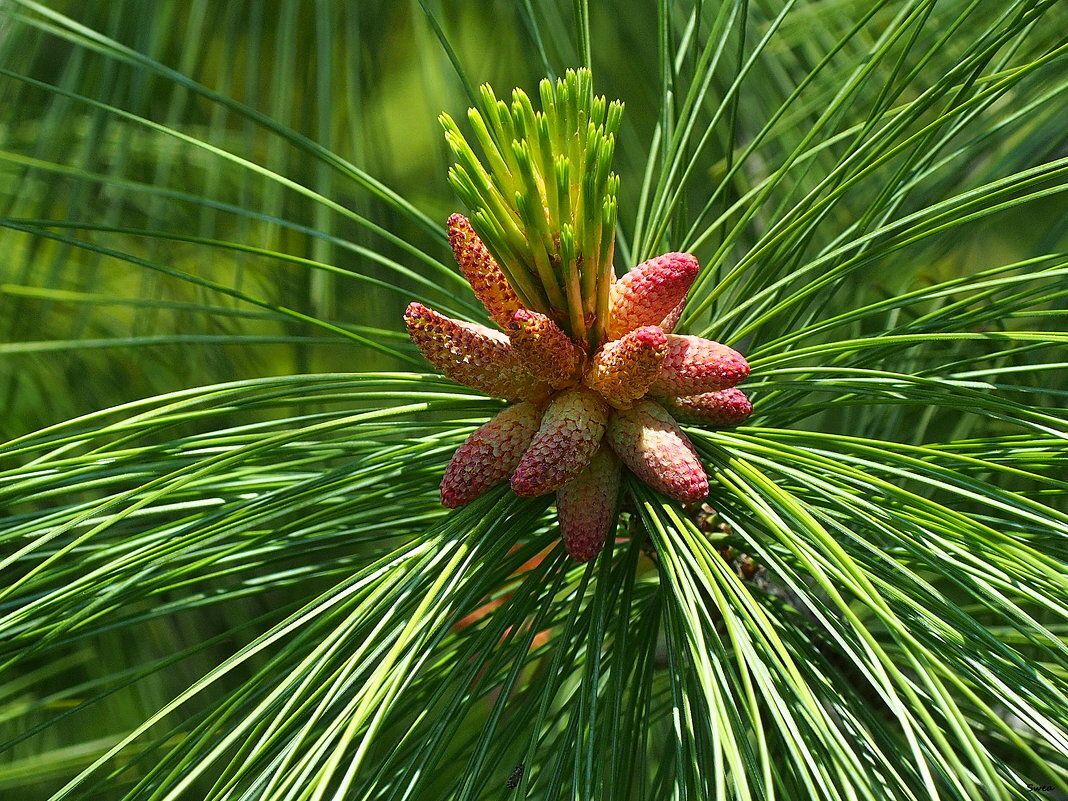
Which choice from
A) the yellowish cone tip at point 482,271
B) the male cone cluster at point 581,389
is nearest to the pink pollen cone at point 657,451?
the male cone cluster at point 581,389

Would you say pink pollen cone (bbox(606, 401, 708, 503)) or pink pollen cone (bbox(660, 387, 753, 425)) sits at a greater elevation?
pink pollen cone (bbox(660, 387, 753, 425))

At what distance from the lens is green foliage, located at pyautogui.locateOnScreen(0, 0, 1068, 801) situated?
61 centimetres

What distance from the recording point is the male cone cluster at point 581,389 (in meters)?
0.68

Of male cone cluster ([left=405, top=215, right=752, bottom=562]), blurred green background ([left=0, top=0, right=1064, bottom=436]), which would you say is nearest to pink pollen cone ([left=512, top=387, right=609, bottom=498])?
male cone cluster ([left=405, top=215, right=752, bottom=562])

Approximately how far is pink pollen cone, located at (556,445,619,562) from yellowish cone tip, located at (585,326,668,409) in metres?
0.05

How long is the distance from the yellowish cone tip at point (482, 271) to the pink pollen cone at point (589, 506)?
0.12m

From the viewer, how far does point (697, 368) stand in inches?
27.6

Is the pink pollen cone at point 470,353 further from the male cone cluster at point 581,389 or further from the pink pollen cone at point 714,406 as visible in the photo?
the pink pollen cone at point 714,406

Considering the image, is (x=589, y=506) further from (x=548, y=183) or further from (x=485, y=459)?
(x=548, y=183)

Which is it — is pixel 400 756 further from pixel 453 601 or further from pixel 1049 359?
pixel 1049 359

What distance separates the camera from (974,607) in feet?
3.19

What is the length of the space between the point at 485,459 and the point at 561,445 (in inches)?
2.5

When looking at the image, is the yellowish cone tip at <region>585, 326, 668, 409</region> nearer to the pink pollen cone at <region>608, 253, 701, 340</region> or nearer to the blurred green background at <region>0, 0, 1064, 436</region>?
the pink pollen cone at <region>608, 253, 701, 340</region>

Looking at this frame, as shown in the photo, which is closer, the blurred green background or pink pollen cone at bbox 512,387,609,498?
pink pollen cone at bbox 512,387,609,498
